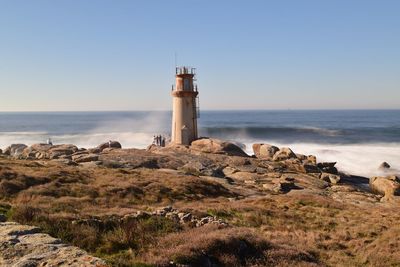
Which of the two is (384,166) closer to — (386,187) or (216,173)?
(386,187)

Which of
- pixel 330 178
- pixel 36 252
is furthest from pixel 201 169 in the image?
pixel 36 252

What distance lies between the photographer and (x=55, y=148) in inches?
1725

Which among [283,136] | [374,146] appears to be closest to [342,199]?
[374,146]

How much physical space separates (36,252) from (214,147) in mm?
37179

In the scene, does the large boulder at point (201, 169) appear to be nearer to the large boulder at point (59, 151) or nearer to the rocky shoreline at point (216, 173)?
the rocky shoreline at point (216, 173)

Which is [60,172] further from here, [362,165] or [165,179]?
[362,165]

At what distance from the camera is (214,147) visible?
43219 millimetres

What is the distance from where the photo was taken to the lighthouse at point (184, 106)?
1775 inches

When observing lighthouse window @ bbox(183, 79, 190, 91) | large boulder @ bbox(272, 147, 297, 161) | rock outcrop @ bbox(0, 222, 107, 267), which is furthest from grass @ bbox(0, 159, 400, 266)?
lighthouse window @ bbox(183, 79, 190, 91)

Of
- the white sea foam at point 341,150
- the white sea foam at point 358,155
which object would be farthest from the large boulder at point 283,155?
the white sea foam at point 341,150

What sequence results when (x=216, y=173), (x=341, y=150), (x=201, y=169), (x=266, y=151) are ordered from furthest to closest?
(x=341, y=150), (x=266, y=151), (x=201, y=169), (x=216, y=173)

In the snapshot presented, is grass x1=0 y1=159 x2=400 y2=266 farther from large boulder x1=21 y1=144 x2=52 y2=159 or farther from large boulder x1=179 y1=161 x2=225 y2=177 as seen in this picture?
large boulder x1=21 y1=144 x2=52 y2=159

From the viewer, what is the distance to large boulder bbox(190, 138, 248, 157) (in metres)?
42.9

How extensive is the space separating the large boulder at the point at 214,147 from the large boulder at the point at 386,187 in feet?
48.1
